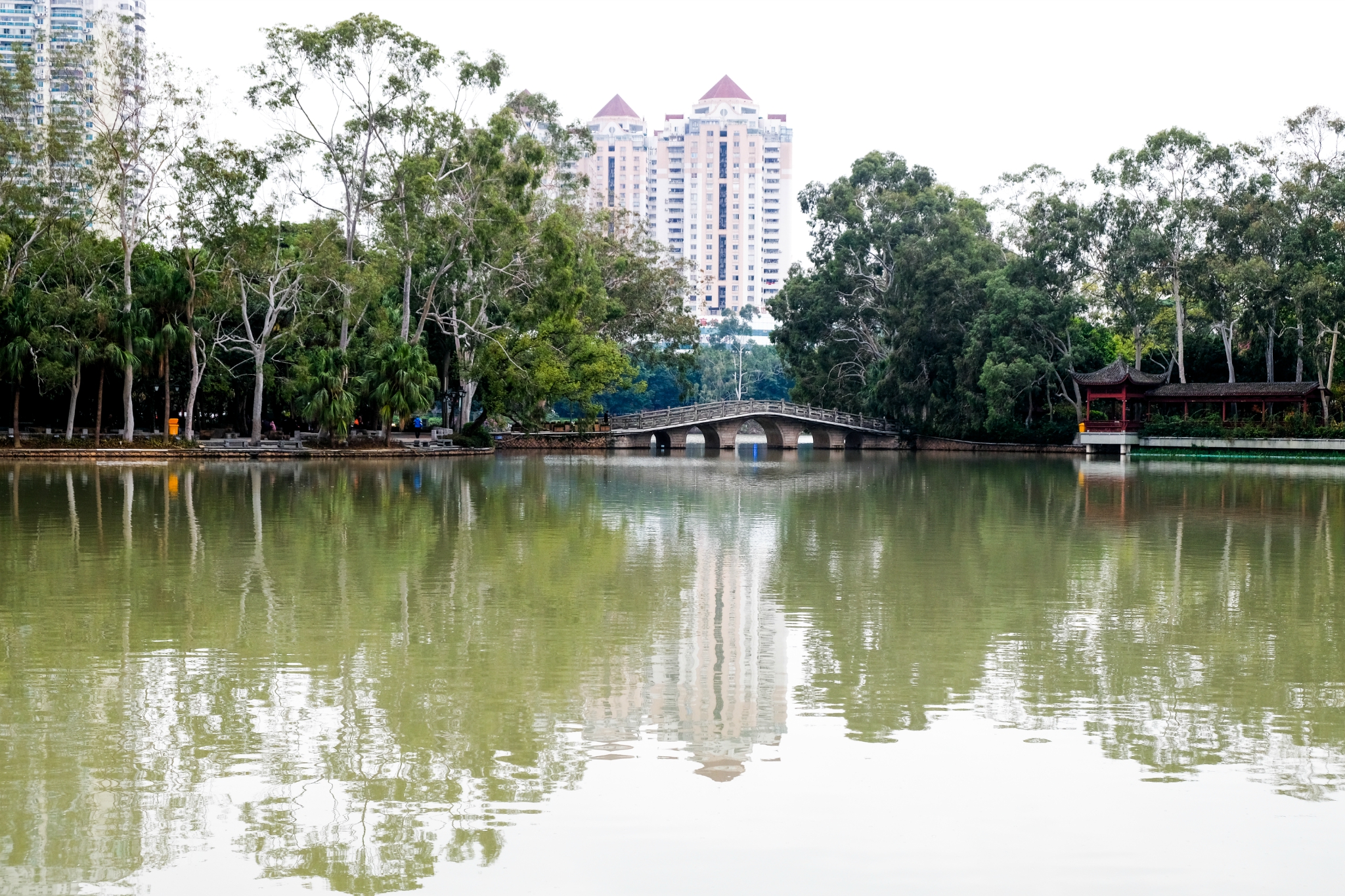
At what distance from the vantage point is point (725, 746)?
28.7ft

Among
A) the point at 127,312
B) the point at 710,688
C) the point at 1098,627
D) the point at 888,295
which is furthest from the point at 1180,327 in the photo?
the point at 710,688

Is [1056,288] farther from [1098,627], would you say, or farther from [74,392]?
[1098,627]

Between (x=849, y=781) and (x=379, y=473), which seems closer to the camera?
(x=849, y=781)

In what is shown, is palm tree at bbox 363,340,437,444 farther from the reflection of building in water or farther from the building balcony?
the reflection of building in water

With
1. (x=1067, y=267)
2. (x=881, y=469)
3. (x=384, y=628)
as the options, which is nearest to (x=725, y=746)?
(x=384, y=628)

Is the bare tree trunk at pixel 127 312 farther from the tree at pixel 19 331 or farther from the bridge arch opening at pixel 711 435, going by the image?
the bridge arch opening at pixel 711 435

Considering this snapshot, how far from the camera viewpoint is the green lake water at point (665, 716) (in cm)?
672

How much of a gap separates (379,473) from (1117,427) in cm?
3826

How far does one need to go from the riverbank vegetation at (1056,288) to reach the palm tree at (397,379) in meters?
28.4

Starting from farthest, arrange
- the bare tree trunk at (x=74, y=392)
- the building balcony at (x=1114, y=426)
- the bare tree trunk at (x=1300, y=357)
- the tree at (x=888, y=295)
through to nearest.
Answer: the tree at (x=888, y=295) < the building balcony at (x=1114, y=426) < the bare tree trunk at (x=1300, y=357) < the bare tree trunk at (x=74, y=392)

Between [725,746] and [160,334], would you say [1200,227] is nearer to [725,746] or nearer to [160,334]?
[160,334]

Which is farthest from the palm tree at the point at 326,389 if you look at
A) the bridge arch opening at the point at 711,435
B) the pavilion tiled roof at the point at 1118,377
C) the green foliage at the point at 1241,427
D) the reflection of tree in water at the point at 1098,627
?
the green foliage at the point at 1241,427

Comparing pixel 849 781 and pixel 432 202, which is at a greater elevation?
pixel 432 202

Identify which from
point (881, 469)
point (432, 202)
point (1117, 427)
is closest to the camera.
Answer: point (881, 469)
